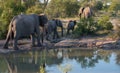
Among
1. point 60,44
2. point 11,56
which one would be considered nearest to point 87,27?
point 60,44

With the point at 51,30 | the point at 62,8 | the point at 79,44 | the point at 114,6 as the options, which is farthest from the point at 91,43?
the point at 114,6

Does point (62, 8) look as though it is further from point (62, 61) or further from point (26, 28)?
point (62, 61)

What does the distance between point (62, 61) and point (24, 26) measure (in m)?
4.00

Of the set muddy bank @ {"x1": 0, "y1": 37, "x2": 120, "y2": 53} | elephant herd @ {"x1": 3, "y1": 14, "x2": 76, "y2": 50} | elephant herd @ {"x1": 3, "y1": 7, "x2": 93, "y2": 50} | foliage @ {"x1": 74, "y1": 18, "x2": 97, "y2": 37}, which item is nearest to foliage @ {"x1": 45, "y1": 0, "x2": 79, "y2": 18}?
foliage @ {"x1": 74, "y1": 18, "x2": 97, "y2": 37}

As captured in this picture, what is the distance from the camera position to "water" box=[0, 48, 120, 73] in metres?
13.9

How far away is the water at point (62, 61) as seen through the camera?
1385 centimetres

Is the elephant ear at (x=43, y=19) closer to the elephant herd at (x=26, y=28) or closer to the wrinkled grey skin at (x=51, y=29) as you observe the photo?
the elephant herd at (x=26, y=28)

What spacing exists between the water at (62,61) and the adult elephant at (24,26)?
1074 millimetres

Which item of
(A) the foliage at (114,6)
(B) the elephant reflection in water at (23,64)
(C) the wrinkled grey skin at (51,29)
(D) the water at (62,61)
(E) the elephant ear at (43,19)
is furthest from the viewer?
(A) the foliage at (114,6)

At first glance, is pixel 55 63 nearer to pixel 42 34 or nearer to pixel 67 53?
pixel 67 53

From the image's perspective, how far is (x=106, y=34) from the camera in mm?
22562

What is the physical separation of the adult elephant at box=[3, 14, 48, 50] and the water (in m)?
1.07

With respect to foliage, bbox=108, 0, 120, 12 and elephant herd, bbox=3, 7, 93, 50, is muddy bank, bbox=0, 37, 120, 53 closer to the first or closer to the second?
elephant herd, bbox=3, 7, 93, 50

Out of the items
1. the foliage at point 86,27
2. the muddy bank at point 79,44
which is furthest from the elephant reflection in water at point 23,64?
the foliage at point 86,27
